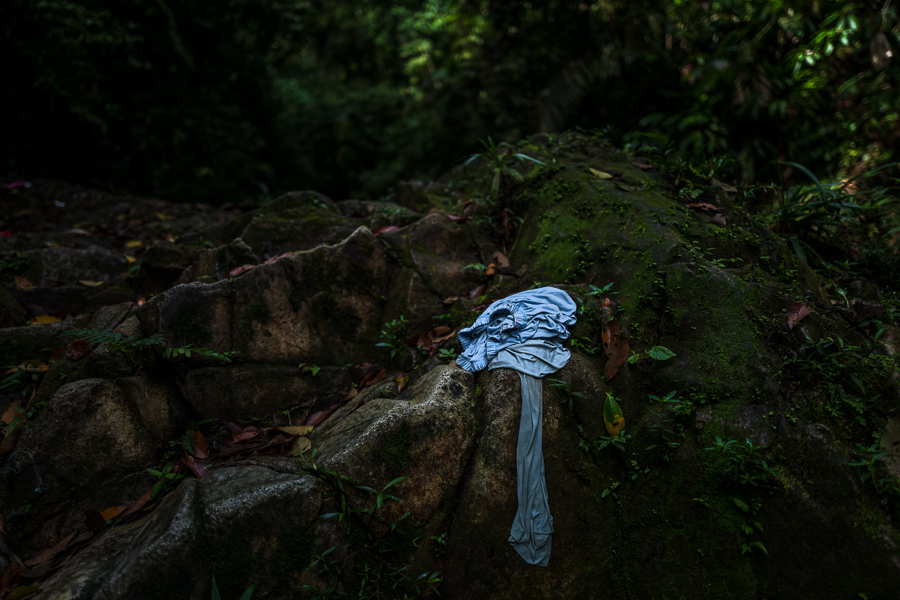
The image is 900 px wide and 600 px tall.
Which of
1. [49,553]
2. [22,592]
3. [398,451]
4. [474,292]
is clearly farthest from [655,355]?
[49,553]

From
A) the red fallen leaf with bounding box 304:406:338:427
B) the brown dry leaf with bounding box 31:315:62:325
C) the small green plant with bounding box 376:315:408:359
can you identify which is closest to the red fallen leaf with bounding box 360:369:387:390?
the small green plant with bounding box 376:315:408:359

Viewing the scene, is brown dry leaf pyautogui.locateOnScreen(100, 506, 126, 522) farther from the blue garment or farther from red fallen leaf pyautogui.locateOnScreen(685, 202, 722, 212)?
red fallen leaf pyautogui.locateOnScreen(685, 202, 722, 212)

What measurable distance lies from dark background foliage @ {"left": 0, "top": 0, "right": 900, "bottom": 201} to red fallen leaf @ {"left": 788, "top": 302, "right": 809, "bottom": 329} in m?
2.16

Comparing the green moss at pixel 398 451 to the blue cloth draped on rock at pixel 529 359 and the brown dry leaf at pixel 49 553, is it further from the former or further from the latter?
the brown dry leaf at pixel 49 553

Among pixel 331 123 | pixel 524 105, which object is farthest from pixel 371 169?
pixel 524 105

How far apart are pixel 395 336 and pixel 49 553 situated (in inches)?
96.4

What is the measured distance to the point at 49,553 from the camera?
261cm

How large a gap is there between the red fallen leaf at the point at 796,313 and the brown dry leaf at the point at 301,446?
126 inches

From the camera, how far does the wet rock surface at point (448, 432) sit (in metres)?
2.38

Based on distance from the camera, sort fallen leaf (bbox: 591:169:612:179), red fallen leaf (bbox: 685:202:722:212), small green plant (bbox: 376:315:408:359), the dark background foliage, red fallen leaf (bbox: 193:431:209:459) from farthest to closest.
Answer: the dark background foliage → fallen leaf (bbox: 591:169:612:179) → red fallen leaf (bbox: 685:202:722:212) → small green plant (bbox: 376:315:408:359) → red fallen leaf (bbox: 193:431:209:459)

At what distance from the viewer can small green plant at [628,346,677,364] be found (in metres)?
2.87

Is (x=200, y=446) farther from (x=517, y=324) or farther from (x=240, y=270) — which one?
(x=517, y=324)

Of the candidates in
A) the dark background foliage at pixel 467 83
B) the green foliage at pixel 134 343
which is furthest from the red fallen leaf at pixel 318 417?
the dark background foliage at pixel 467 83

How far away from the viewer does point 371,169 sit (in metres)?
14.6
